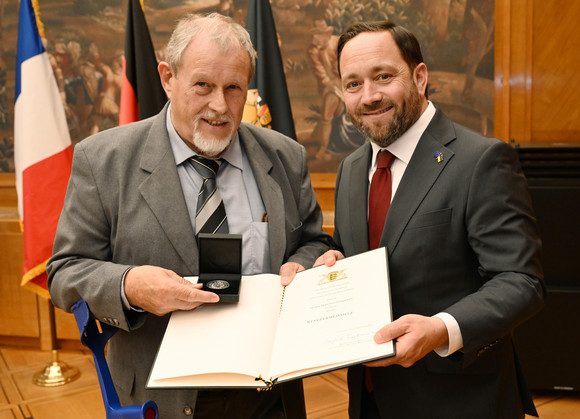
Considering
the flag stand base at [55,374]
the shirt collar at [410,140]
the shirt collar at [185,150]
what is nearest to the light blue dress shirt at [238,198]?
the shirt collar at [185,150]

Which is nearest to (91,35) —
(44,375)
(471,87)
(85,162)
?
(44,375)

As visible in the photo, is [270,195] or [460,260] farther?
[270,195]

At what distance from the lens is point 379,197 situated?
202 cm

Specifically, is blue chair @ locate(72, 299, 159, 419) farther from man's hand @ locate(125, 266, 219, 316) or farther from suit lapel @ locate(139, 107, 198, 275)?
suit lapel @ locate(139, 107, 198, 275)

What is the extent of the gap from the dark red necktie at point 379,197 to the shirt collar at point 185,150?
1.72 ft

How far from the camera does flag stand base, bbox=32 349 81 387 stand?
14.5 ft

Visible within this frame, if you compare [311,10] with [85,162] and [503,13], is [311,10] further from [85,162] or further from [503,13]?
[85,162]

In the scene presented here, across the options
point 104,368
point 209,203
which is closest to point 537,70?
point 209,203

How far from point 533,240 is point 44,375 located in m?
4.14

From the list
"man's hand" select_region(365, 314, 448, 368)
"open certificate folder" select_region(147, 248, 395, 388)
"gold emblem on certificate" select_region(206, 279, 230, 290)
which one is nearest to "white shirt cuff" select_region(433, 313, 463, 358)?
"man's hand" select_region(365, 314, 448, 368)

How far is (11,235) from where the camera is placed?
4.97 m

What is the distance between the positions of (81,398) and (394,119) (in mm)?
3465

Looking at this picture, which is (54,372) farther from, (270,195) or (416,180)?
(416,180)

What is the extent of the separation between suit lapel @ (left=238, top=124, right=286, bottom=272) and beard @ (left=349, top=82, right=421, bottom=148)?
397mm
